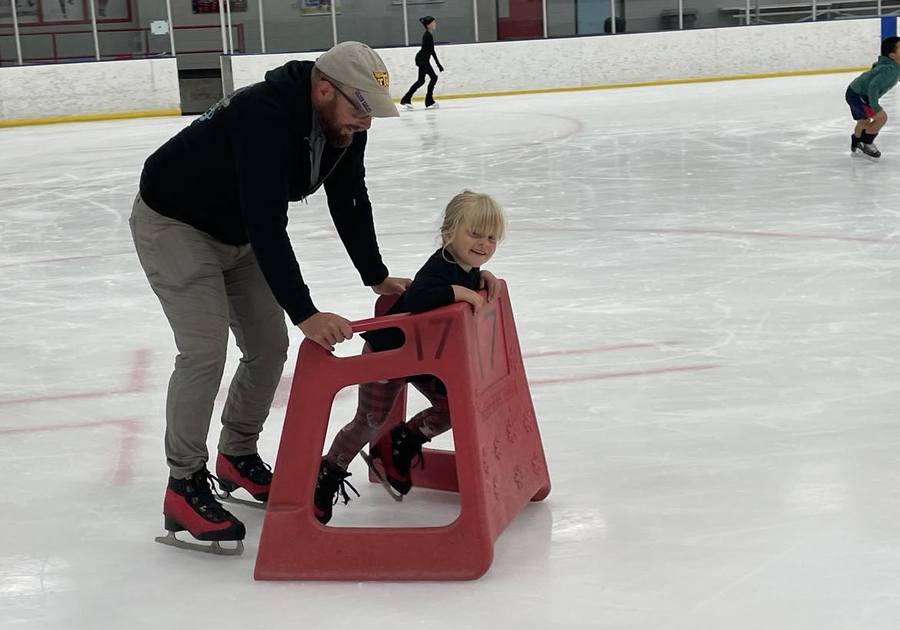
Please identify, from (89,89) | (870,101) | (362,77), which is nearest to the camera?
(362,77)

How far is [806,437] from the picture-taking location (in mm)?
3080

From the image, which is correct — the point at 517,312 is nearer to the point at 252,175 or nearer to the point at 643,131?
the point at 252,175

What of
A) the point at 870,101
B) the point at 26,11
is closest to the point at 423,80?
the point at 26,11

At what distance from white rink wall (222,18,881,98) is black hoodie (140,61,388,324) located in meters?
15.8

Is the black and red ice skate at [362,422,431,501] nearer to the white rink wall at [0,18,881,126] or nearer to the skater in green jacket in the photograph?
the skater in green jacket

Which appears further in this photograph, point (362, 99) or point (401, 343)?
point (401, 343)

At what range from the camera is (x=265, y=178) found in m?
2.31

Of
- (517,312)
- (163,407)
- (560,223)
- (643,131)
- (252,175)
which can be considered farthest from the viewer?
(643,131)

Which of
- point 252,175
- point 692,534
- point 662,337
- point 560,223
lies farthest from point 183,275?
point 560,223

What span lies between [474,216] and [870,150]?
6979mm

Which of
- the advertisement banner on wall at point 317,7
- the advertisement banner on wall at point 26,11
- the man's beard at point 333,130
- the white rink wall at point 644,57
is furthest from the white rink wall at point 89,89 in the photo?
the man's beard at point 333,130

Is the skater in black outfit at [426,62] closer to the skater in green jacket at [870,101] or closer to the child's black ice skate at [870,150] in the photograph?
the skater in green jacket at [870,101]

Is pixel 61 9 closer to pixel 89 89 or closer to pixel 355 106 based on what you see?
pixel 89 89

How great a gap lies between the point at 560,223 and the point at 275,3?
42.6 feet
